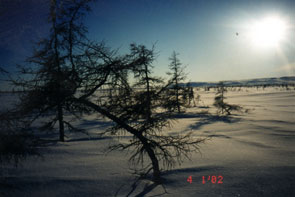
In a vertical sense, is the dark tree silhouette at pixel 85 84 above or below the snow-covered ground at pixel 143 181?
above

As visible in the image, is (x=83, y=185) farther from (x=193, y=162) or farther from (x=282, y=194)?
(x=282, y=194)

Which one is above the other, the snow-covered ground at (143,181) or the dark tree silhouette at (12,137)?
the dark tree silhouette at (12,137)

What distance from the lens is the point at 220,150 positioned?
512 cm

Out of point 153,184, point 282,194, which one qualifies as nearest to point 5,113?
point 153,184

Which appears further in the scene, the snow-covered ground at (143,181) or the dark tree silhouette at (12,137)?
the snow-covered ground at (143,181)
